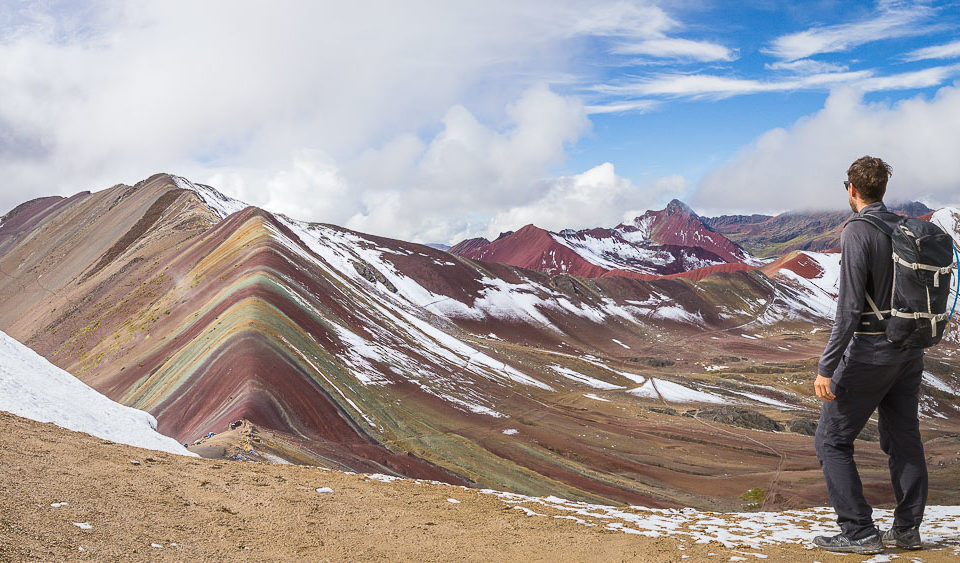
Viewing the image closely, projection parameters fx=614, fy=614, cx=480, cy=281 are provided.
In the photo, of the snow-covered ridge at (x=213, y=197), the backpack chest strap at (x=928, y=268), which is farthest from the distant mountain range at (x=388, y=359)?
the backpack chest strap at (x=928, y=268)

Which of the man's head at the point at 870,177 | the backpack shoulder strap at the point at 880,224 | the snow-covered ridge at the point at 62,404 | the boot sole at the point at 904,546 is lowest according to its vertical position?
the boot sole at the point at 904,546

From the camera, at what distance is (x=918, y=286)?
5.03 m

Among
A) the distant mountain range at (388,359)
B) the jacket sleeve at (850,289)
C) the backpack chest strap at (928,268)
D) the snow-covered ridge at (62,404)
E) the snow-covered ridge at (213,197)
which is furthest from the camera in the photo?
the snow-covered ridge at (213,197)

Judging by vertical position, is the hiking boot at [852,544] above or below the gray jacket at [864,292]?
below

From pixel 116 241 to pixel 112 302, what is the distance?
96.8 feet

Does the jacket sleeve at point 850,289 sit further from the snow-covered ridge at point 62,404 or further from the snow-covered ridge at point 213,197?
the snow-covered ridge at point 213,197

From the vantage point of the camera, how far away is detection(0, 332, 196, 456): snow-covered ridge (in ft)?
30.8

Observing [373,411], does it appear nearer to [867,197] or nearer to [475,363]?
[475,363]

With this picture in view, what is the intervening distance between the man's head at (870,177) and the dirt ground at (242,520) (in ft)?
10.1

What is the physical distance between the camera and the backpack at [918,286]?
5020mm

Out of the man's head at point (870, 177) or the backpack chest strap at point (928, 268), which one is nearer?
the backpack chest strap at point (928, 268)

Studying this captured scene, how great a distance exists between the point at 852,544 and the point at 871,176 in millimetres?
3235

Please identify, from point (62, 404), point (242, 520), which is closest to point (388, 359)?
point (62, 404)

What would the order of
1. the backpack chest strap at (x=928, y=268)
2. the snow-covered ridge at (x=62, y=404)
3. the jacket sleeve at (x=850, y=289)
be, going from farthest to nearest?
the snow-covered ridge at (x=62, y=404) < the jacket sleeve at (x=850, y=289) < the backpack chest strap at (x=928, y=268)
